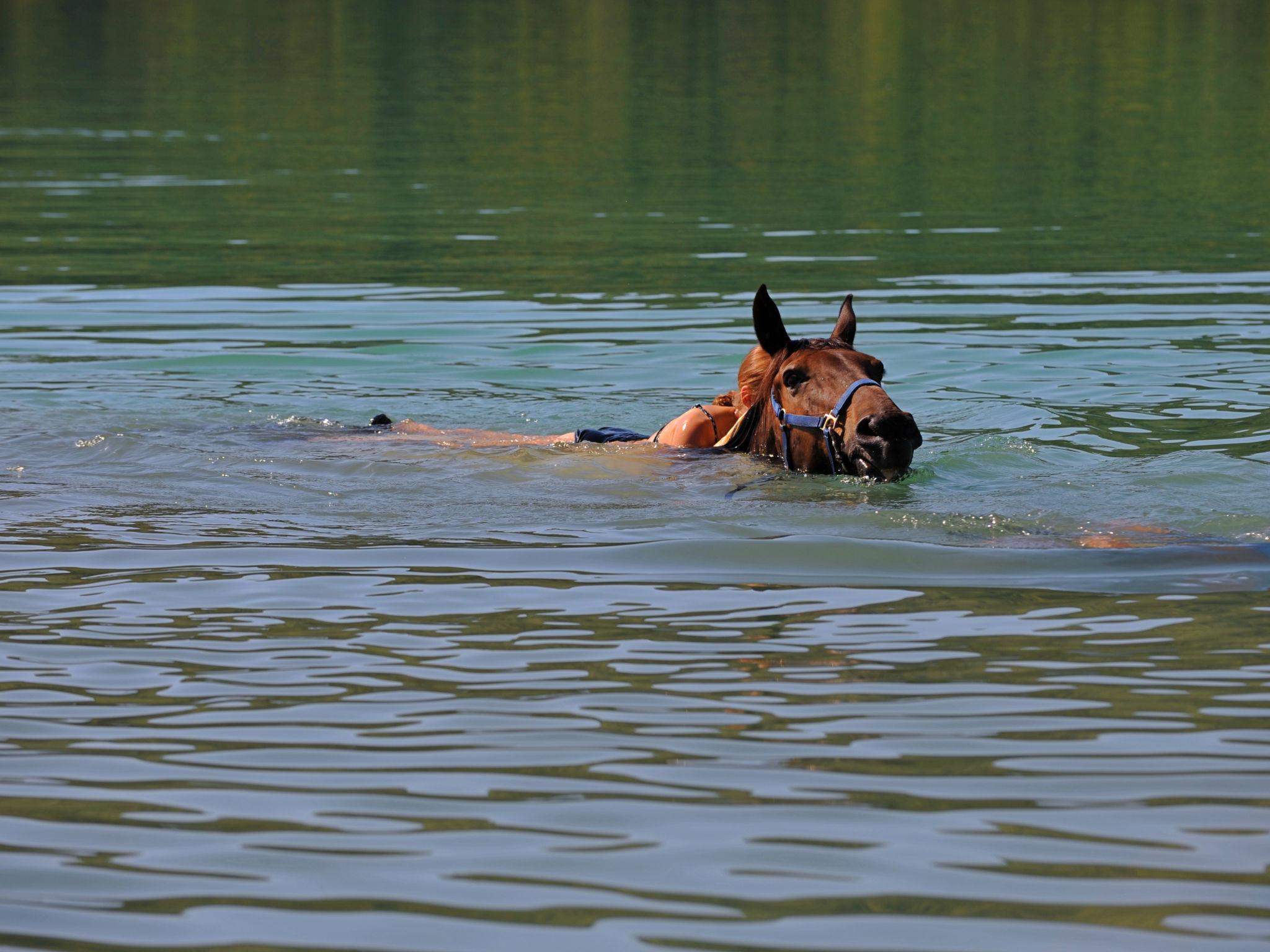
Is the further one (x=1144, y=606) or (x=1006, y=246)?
(x=1006, y=246)

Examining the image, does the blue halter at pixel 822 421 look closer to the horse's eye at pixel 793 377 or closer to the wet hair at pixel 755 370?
the horse's eye at pixel 793 377

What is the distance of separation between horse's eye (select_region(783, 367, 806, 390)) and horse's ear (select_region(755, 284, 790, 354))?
0.88ft

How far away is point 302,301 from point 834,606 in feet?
38.1

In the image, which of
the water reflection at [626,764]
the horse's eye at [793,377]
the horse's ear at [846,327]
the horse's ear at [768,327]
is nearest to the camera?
the water reflection at [626,764]

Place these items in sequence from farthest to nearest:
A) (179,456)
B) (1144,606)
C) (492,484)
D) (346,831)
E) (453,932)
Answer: (179,456)
(492,484)
(1144,606)
(346,831)
(453,932)

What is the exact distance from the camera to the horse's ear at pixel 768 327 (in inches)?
359

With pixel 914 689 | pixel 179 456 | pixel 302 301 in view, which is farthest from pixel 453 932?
pixel 302 301

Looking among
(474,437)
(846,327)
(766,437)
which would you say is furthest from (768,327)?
(474,437)

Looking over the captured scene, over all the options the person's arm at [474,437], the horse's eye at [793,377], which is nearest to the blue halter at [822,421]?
the horse's eye at [793,377]

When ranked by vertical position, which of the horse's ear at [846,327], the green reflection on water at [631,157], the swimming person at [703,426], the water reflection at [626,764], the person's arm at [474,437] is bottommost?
the water reflection at [626,764]

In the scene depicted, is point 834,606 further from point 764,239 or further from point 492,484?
point 764,239

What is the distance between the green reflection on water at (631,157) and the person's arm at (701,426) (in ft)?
27.1

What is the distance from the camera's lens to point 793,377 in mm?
8961

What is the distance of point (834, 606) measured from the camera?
729 cm
